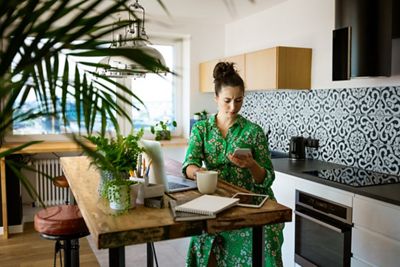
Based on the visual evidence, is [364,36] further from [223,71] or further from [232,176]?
[232,176]

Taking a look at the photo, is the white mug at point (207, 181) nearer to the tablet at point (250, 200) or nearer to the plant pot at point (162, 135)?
the tablet at point (250, 200)

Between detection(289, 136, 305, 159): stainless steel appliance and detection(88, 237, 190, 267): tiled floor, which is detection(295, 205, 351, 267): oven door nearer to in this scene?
detection(289, 136, 305, 159): stainless steel appliance

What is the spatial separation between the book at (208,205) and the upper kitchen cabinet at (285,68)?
7.21 feet

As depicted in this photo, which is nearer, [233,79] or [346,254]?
[233,79]

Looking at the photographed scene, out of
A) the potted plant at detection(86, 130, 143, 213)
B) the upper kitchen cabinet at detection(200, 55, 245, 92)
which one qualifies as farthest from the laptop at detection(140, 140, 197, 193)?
the upper kitchen cabinet at detection(200, 55, 245, 92)

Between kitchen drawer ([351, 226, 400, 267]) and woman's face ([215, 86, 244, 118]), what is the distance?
1.12 m

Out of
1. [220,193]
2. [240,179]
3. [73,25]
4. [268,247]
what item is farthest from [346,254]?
[73,25]

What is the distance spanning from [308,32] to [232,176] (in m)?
2.07

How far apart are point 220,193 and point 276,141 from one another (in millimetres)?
2604

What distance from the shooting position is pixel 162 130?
5.09 metres

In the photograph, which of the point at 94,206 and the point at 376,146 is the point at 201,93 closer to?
the point at 376,146

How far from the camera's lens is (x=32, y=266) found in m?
3.46

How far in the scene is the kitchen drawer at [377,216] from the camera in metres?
2.30

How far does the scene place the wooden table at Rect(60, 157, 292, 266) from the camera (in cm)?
133
